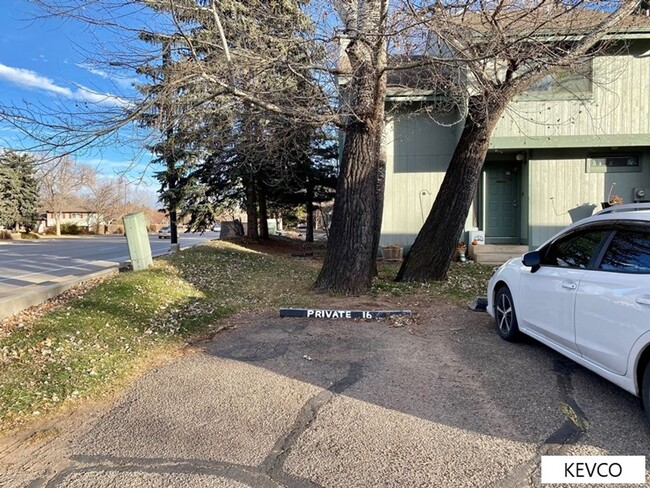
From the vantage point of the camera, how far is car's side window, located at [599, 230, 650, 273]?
317 centimetres

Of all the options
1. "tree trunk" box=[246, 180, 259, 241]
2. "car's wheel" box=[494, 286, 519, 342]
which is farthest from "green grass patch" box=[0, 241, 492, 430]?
"tree trunk" box=[246, 180, 259, 241]

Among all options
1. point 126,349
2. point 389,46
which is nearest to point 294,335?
point 126,349

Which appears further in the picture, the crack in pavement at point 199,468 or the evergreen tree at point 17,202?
the evergreen tree at point 17,202

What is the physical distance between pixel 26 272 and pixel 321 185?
480 inches

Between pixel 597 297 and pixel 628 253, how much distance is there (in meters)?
0.42

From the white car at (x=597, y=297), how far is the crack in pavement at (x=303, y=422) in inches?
75.4

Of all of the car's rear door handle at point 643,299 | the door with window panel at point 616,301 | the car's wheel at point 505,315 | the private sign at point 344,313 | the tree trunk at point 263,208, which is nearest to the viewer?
the car's rear door handle at point 643,299

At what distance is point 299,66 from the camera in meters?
7.01

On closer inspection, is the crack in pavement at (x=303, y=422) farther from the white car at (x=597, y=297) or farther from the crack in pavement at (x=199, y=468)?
the white car at (x=597, y=297)

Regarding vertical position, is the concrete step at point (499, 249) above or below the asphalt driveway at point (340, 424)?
above

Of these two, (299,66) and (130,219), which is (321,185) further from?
(299,66)

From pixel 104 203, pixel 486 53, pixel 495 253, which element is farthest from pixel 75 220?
pixel 486 53

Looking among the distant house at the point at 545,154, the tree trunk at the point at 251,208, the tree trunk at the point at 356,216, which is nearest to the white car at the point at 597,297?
the tree trunk at the point at 356,216

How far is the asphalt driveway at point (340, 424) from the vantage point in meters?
2.65
